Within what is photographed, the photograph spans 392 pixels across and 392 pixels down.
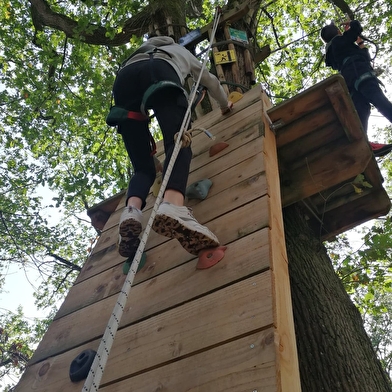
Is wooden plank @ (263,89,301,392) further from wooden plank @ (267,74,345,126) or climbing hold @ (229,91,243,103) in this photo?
climbing hold @ (229,91,243,103)

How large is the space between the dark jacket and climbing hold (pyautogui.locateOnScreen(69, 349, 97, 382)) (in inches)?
144

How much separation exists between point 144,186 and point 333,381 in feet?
4.76

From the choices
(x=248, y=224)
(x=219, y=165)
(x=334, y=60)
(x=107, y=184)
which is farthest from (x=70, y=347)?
(x=107, y=184)

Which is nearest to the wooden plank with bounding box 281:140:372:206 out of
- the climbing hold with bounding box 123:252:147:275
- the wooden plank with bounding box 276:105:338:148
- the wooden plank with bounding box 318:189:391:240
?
the wooden plank with bounding box 276:105:338:148

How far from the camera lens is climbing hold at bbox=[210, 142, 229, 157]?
258 centimetres

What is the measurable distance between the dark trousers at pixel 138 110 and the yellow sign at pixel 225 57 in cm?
204

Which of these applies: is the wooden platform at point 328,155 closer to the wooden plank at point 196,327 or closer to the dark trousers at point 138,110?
the dark trousers at point 138,110

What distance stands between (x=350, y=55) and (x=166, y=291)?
3.66 m

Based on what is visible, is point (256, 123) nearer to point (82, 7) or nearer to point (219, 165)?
point (219, 165)

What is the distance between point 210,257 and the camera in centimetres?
173

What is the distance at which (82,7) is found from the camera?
714cm

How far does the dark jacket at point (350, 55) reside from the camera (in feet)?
13.6

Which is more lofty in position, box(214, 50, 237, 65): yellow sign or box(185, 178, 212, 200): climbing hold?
box(214, 50, 237, 65): yellow sign

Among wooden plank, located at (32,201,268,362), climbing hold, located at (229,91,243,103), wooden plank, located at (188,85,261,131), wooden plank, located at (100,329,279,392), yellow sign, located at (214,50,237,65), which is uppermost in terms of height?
yellow sign, located at (214,50,237,65)
